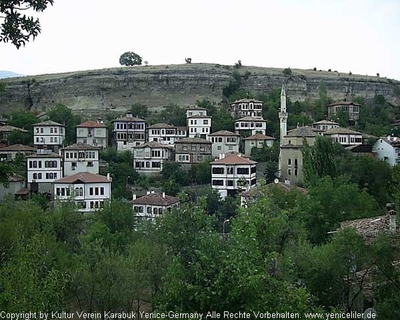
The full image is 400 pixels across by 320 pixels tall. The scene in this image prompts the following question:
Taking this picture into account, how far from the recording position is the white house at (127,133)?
45906 millimetres

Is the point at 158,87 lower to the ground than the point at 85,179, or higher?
higher

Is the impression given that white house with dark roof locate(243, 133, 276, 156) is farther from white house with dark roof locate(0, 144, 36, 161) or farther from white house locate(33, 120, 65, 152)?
white house with dark roof locate(0, 144, 36, 161)

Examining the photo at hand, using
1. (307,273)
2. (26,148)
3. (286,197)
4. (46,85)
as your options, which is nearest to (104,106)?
(46,85)

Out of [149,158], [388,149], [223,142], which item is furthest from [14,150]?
[388,149]

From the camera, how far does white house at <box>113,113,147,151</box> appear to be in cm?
4591

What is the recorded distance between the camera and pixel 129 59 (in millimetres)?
90062

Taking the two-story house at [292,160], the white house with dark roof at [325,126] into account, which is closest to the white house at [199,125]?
the white house with dark roof at [325,126]

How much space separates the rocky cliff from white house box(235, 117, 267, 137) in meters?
22.1

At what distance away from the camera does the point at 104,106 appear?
69062 millimetres

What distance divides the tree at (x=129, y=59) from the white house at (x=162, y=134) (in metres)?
45.5

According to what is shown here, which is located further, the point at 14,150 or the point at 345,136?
the point at 345,136

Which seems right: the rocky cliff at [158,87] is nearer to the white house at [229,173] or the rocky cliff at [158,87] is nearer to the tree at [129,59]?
the tree at [129,59]

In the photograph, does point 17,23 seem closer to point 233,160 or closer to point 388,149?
point 233,160

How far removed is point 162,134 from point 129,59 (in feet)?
154
